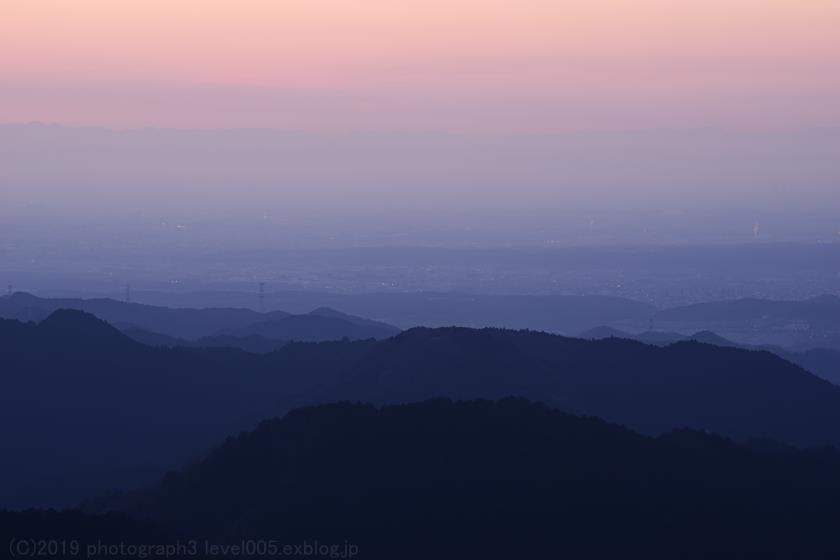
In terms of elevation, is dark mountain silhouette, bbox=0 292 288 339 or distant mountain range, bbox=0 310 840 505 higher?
dark mountain silhouette, bbox=0 292 288 339

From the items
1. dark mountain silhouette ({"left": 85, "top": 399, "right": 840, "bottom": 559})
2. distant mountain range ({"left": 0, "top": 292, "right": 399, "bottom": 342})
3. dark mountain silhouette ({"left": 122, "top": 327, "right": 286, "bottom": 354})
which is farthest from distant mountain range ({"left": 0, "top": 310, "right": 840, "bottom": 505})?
distant mountain range ({"left": 0, "top": 292, "right": 399, "bottom": 342})

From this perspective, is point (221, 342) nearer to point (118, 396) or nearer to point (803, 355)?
point (118, 396)

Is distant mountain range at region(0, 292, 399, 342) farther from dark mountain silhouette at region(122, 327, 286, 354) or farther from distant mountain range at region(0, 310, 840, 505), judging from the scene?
distant mountain range at region(0, 310, 840, 505)

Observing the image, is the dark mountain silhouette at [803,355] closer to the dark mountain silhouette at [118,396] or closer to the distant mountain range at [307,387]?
the distant mountain range at [307,387]

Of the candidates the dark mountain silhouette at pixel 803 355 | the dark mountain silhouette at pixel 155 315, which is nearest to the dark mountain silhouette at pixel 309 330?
the dark mountain silhouette at pixel 155 315

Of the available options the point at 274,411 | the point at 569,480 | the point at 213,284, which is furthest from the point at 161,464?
the point at 213,284

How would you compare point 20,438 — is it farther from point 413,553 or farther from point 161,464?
point 413,553

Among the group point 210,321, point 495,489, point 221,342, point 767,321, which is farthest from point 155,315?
point 495,489
